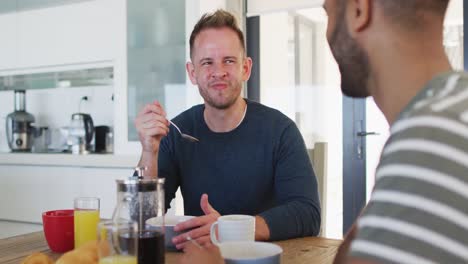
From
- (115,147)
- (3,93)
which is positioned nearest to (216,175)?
(115,147)

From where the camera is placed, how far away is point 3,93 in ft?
12.3

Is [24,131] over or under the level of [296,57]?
under

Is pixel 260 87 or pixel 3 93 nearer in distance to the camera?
→ pixel 260 87

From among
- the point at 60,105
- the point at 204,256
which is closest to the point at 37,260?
the point at 204,256

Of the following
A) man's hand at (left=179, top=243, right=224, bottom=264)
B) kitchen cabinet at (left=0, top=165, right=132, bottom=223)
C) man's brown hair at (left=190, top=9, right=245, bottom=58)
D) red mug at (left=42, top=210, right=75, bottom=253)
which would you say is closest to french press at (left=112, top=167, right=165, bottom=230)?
man's hand at (left=179, top=243, right=224, bottom=264)

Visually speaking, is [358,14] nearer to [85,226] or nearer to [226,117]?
[85,226]

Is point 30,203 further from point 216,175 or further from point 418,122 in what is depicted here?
point 418,122

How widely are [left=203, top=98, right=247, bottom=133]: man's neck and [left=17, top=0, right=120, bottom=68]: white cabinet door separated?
179 cm

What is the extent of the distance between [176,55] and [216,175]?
1.70 metres

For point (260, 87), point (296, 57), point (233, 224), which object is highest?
point (296, 57)

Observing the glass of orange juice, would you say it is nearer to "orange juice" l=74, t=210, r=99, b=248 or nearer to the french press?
"orange juice" l=74, t=210, r=99, b=248

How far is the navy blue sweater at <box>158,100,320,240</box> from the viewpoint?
1.41m

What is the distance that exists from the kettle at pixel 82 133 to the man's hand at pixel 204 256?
255 cm

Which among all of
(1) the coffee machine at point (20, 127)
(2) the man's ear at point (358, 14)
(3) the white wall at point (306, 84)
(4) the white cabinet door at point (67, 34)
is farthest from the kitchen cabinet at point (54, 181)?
(2) the man's ear at point (358, 14)
